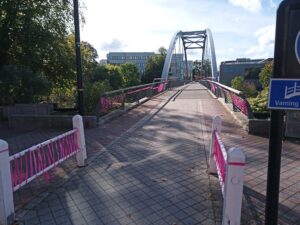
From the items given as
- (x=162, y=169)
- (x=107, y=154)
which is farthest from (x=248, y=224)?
(x=107, y=154)

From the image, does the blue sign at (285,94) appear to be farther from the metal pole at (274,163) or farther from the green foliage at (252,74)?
the green foliage at (252,74)

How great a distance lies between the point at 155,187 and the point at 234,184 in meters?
1.90

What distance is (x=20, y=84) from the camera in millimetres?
11852

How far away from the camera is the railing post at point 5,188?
3591 millimetres

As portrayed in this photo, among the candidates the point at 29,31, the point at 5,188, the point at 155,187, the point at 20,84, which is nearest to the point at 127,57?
the point at 29,31

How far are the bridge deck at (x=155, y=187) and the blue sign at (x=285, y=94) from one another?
1.73 metres

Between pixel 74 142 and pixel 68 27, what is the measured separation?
11.1 meters

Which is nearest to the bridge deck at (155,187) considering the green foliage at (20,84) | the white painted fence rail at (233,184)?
the white painted fence rail at (233,184)

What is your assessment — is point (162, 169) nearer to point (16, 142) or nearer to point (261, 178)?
point (261, 178)

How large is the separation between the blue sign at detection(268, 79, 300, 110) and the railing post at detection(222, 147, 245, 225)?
64cm

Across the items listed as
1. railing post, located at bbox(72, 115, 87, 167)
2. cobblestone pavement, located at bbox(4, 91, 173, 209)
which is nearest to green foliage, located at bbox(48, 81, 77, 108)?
cobblestone pavement, located at bbox(4, 91, 173, 209)

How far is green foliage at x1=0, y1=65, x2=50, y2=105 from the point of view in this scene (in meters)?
11.5

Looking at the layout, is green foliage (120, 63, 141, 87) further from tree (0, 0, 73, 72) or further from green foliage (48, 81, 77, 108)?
tree (0, 0, 73, 72)

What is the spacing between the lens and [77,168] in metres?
5.72
